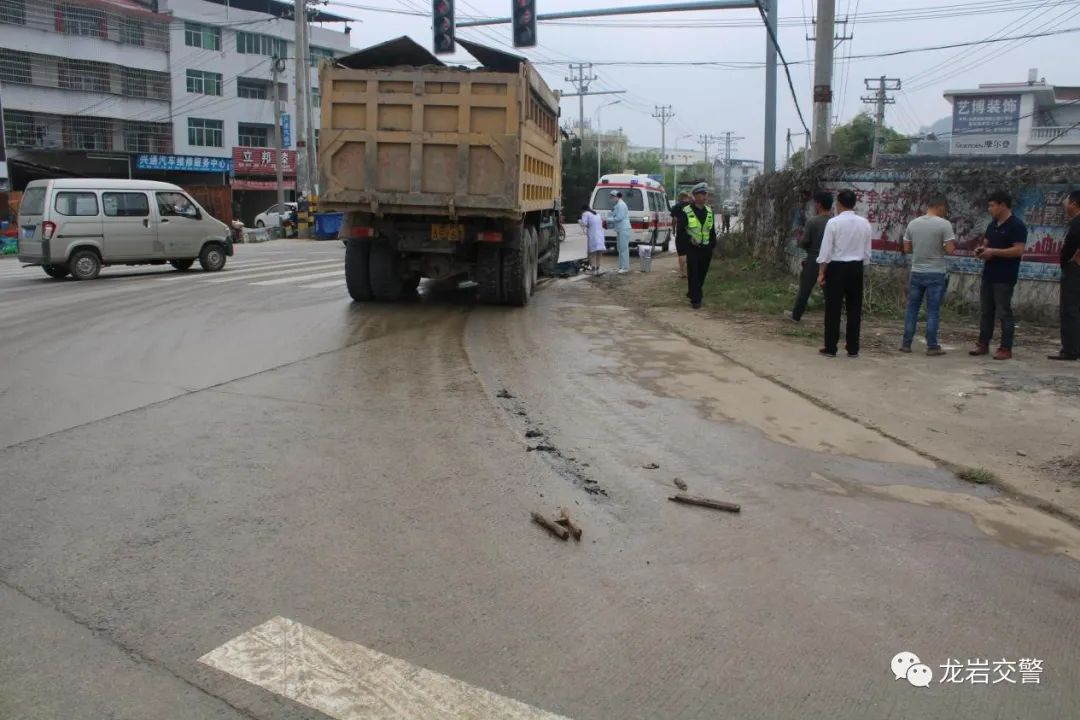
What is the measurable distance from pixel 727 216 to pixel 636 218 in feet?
10.6

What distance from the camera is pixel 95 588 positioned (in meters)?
3.69

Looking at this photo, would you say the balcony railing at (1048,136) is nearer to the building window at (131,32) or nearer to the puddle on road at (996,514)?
the building window at (131,32)

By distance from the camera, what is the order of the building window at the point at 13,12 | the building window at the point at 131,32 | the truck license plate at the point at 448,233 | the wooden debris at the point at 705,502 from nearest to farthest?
the wooden debris at the point at 705,502 → the truck license plate at the point at 448,233 → the building window at the point at 13,12 → the building window at the point at 131,32

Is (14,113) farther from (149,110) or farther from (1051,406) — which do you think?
(1051,406)

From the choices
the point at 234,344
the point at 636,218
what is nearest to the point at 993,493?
the point at 234,344

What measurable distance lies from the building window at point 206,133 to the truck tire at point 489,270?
147ft

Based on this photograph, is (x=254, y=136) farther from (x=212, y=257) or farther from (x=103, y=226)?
(x=103, y=226)

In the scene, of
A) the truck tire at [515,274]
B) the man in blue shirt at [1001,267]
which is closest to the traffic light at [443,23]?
the truck tire at [515,274]

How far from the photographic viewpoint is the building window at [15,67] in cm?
4241

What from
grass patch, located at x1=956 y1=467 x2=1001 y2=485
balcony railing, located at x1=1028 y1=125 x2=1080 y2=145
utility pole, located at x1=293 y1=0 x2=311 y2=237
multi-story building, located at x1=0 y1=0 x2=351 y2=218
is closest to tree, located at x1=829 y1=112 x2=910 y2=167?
balcony railing, located at x1=1028 y1=125 x2=1080 y2=145

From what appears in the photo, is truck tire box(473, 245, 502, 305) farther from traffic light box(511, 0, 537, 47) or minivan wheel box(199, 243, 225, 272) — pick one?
minivan wheel box(199, 243, 225, 272)

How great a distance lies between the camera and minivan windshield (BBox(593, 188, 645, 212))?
2489 centimetres

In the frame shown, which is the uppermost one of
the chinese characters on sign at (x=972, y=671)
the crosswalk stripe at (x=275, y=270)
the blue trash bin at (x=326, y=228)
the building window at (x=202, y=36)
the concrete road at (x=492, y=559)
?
the building window at (x=202, y=36)

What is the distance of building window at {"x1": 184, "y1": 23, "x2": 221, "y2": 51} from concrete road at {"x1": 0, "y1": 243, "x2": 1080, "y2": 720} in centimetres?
4954
